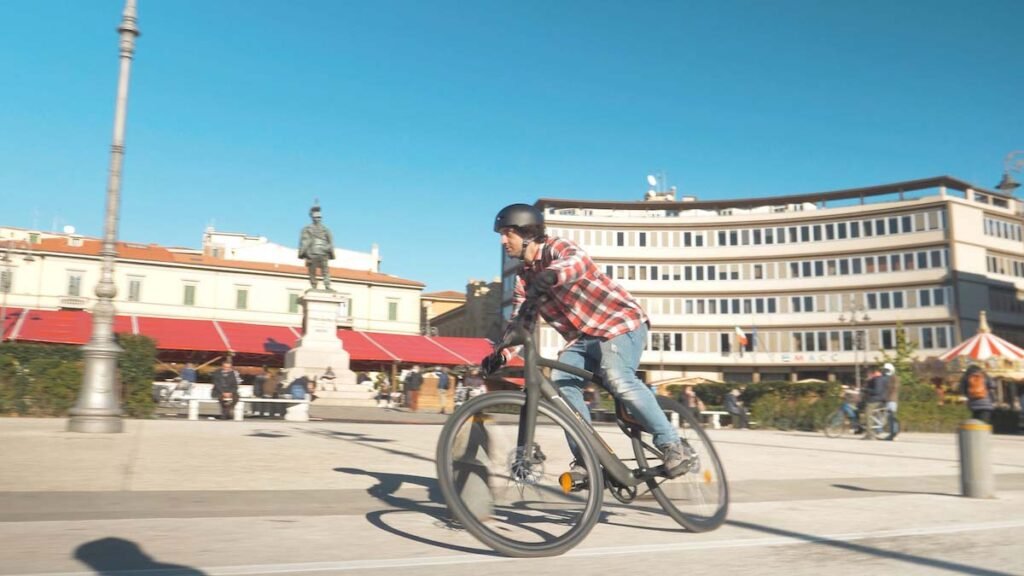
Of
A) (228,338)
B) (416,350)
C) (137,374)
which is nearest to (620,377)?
(137,374)

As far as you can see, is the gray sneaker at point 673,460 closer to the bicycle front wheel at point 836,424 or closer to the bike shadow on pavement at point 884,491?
the bike shadow on pavement at point 884,491

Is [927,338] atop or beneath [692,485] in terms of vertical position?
atop

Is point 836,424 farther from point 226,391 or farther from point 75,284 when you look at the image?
point 75,284

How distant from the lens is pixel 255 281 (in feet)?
225

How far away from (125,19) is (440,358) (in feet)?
121

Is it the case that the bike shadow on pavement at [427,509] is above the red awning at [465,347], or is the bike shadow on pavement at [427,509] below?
below

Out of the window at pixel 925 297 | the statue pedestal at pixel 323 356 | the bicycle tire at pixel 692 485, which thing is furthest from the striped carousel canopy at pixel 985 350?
the window at pixel 925 297

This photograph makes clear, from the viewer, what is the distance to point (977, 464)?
21.8 ft

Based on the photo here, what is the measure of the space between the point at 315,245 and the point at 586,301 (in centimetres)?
2577

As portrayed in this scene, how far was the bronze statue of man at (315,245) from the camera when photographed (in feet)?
94.2

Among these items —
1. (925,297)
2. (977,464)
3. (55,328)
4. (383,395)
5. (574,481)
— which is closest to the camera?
(574,481)

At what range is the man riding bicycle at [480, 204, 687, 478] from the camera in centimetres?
420

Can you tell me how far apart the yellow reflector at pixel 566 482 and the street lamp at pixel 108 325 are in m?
8.67

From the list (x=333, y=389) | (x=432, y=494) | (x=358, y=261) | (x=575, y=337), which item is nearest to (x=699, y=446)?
(x=575, y=337)
